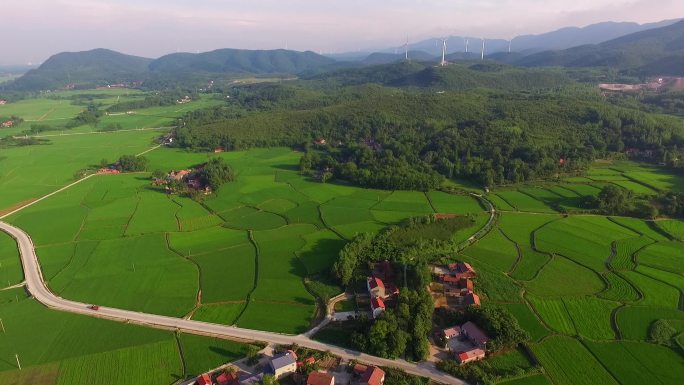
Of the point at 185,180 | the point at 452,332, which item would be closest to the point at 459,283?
the point at 452,332

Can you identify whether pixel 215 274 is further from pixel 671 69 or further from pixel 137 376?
pixel 671 69

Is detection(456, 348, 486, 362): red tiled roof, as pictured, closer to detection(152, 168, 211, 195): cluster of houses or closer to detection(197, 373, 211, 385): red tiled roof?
detection(197, 373, 211, 385): red tiled roof

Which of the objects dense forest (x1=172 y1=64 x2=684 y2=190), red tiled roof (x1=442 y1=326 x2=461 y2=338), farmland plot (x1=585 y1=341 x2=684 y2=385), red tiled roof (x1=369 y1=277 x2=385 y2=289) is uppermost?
dense forest (x1=172 y1=64 x2=684 y2=190)

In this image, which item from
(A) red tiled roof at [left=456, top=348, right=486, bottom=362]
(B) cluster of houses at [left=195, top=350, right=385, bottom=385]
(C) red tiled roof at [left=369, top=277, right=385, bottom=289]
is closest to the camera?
(B) cluster of houses at [left=195, top=350, right=385, bottom=385]

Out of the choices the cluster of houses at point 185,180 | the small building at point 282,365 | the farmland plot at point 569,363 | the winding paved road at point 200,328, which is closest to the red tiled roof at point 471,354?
the winding paved road at point 200,328

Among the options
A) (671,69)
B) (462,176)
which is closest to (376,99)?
(462,176)

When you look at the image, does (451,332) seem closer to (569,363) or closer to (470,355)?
(470,355)

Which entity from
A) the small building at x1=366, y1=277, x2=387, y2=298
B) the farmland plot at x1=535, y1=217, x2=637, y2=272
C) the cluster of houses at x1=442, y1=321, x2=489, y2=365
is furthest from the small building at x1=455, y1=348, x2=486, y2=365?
the farmland plot at x1=535, y1=217, x2=637, y2=272
